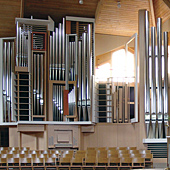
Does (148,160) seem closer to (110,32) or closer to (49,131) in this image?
(49,131)

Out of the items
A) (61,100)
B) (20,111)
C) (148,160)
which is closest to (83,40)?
(61,100)

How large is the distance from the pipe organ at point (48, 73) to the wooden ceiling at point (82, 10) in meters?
0.44

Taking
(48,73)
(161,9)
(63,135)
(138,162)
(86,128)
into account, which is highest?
(161,9)

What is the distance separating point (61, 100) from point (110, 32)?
363 cm

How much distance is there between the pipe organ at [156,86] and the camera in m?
11.2

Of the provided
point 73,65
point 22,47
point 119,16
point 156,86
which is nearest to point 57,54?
point 73,65

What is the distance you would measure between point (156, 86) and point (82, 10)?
383 cm

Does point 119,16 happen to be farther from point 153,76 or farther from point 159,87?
point 159,87

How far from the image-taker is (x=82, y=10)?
507 inches

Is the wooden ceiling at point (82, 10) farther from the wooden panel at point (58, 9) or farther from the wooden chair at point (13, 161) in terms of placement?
the wooden chair at point (13, 161)

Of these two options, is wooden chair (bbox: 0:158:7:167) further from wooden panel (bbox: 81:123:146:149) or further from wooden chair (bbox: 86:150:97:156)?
wooden panel (bbox: 81:123:146:149)

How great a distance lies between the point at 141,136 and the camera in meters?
11.3

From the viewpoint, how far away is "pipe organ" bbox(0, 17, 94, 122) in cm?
1178

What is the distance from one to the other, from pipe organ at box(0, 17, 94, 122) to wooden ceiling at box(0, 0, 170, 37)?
1.43 feet
